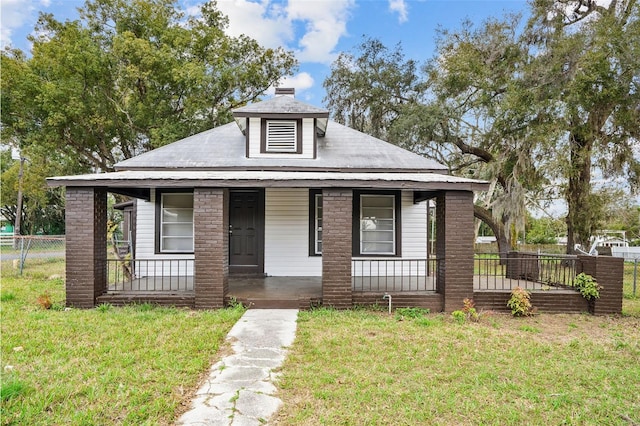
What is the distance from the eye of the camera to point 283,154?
966cm

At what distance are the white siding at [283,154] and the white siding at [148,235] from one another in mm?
2691

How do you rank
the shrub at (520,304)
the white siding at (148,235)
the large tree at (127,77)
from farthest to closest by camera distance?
1. the large tree at (127,77)
2. the white siding at (148,235)
3. the shrub at (520,304)

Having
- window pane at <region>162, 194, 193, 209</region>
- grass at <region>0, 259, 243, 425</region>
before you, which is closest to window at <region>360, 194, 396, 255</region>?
grass at <region>0, 259, 243, 425</region>

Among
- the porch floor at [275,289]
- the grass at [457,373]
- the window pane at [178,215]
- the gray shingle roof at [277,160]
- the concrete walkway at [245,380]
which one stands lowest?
the grass at [457,373]

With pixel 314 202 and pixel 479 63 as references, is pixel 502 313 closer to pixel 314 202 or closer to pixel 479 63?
pixel 314 202

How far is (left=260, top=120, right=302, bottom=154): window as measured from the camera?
31.5 ft

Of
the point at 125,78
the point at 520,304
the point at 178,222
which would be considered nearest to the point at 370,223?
the point at 520,304

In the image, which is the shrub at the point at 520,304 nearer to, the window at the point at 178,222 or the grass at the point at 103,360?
the grass at the point at 103,360

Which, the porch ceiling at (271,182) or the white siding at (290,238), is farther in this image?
the white siding at (290,238)

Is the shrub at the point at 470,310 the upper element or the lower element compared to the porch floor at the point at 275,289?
lower

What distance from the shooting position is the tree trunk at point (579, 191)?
41.5 ft

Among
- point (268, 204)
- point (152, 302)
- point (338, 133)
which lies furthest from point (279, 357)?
point (338, 133)

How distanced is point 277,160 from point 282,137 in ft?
2.18

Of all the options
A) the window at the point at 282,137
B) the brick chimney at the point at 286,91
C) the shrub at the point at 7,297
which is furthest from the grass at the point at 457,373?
the brick chimney at the point at 286,91
